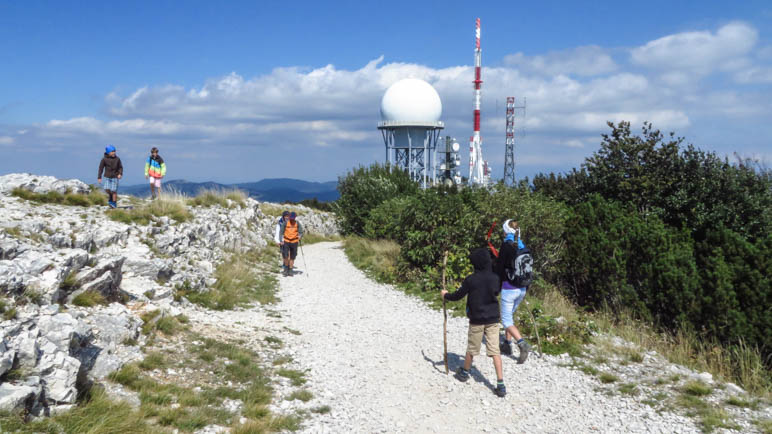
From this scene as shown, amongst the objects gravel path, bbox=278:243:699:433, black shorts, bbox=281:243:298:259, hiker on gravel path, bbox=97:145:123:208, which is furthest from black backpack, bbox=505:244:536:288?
hiker on gravel path, bbox=97:145:123:208

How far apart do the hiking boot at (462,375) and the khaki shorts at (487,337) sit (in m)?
0.45

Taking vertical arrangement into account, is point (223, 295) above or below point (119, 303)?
below

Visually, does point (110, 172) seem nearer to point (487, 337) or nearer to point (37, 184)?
point (37, 184)

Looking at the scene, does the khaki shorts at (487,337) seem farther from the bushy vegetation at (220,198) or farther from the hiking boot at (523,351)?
the bushy vegetation at (220,198)

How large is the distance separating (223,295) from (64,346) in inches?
213

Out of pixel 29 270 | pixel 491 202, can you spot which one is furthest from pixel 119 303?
pixel 491 202

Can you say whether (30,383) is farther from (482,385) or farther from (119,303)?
(482,385)

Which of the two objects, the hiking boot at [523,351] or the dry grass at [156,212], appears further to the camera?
the dry grass at [156,212]

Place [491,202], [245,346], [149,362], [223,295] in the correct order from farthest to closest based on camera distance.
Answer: [491,202] < [223,295] < [245,346] < [149,362]

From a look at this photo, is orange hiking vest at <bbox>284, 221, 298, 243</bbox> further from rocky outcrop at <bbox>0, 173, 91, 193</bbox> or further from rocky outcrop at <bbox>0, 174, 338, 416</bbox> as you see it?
rocky outcrop at <bbox>0, 173, 91, 193</bbox>

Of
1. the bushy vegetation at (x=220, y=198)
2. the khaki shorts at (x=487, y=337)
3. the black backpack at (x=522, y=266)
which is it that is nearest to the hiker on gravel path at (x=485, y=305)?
the khaki shorts at (x=487, y=337)

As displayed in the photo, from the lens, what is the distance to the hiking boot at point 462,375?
Answer: 649cm

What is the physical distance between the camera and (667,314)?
9.30m

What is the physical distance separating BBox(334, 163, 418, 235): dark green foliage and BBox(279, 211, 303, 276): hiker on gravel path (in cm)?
812
